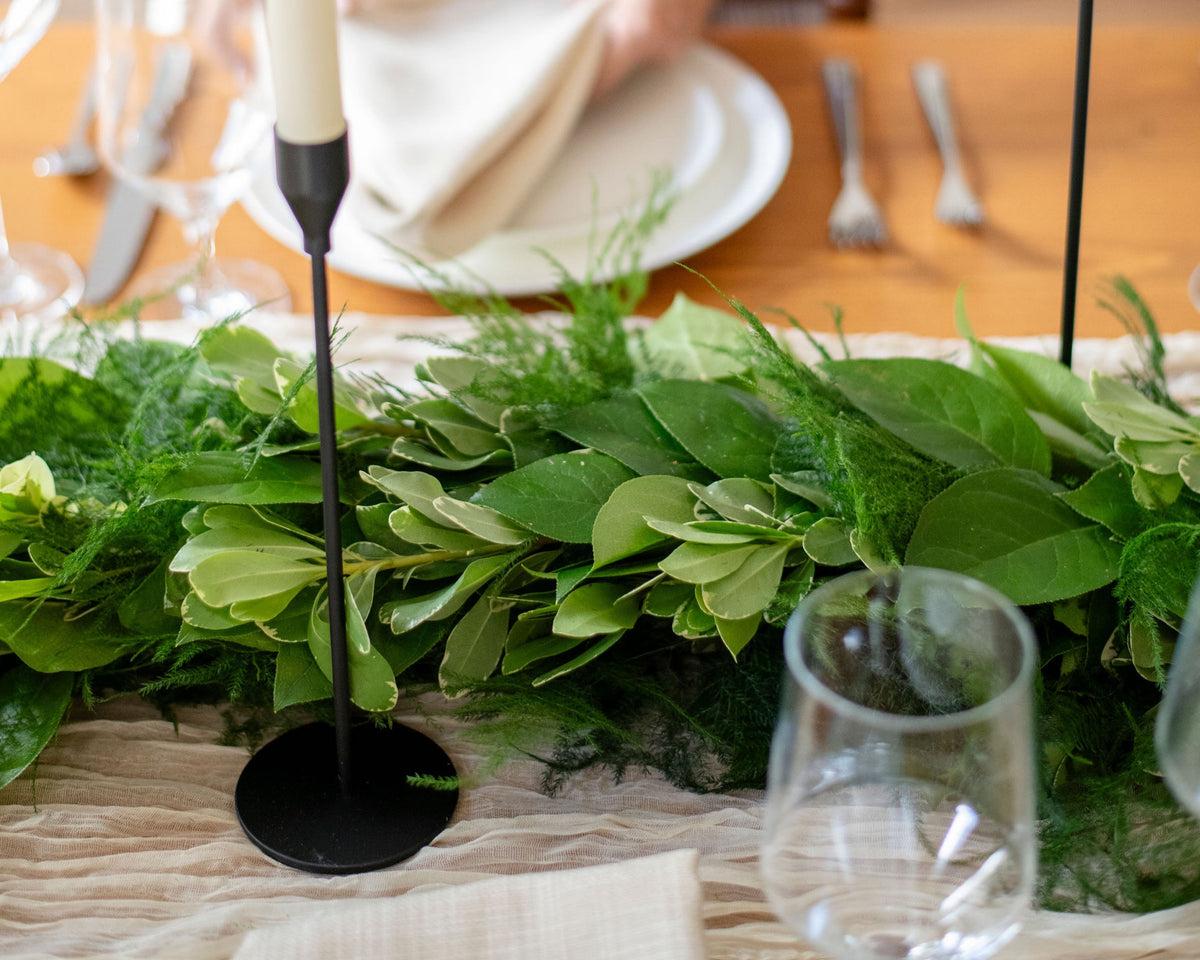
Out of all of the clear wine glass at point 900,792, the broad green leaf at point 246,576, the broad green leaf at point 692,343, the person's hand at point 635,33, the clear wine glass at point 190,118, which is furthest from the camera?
the person's hand at point 635,33

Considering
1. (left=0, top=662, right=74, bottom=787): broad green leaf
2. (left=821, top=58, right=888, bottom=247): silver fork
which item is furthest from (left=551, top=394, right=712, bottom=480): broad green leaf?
(left=821, top=58, right=888, bottom=247): silver fork

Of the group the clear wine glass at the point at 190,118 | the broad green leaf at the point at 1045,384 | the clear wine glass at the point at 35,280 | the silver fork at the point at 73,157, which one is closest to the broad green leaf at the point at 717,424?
the broad green leaf at the point at 1045,384

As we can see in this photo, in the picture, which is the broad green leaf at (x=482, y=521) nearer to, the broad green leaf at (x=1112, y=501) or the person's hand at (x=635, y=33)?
the broad green leaf at (x=1112, y=501)

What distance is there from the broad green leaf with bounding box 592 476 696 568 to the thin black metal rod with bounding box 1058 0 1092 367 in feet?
0.64

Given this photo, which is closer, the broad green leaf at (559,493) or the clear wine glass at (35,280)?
the broad green leaf at (559,493)

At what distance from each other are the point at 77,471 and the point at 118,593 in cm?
6

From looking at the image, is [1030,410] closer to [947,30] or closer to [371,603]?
[371,603]

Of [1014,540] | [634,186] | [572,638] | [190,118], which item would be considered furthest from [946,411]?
[190,118]

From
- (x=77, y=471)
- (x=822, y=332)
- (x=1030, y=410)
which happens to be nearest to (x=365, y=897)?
(x=77, y=471)

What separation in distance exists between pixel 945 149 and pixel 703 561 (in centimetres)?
56

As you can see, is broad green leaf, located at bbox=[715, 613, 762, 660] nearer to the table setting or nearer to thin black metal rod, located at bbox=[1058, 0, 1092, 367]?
the table setting

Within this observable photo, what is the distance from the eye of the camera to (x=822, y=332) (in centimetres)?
Result: 73

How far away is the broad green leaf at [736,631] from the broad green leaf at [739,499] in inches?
1.4

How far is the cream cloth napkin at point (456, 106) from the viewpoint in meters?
Result: 0.75
